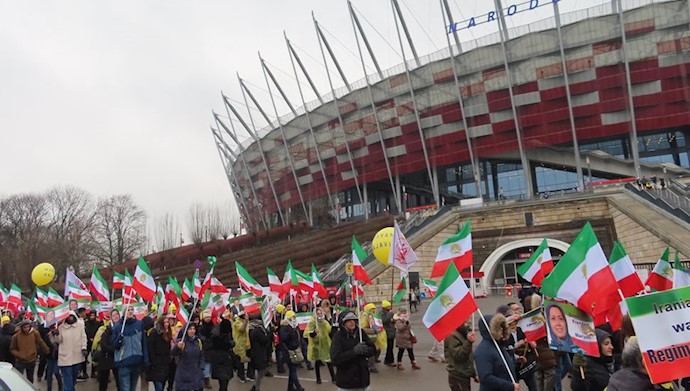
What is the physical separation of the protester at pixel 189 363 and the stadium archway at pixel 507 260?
79.2 ft

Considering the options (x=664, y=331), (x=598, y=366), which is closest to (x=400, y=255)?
(x=598, y=366)

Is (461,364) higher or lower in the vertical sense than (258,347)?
higher

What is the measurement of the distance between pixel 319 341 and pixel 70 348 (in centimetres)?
461

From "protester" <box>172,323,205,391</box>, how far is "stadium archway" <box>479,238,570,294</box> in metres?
24.1

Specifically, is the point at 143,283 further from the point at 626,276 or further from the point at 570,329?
the point at 626,276

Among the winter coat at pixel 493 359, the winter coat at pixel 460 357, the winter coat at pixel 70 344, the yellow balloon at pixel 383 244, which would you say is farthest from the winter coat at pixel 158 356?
the yellow balloon at pixel 383 244

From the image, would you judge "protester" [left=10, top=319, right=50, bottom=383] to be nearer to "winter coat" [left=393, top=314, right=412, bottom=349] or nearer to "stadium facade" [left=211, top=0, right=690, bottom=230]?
"winter coat" [left=393, top=314, right=412, bottom=349]

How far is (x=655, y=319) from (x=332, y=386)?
24.8 ft

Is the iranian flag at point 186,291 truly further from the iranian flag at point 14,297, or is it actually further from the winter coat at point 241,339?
the winter coat at point 241,339

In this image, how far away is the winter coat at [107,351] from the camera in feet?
28.7

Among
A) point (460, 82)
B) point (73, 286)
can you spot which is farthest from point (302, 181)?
point (73, 286)

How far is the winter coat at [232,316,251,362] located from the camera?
9805 millimetres

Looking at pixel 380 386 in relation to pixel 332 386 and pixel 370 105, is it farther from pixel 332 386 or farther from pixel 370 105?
pixel 370 105

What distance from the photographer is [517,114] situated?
46.4m
